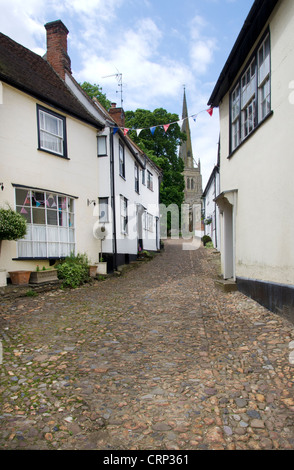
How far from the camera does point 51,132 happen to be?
10578 millimetres

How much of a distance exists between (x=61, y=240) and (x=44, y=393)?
765 centimetres

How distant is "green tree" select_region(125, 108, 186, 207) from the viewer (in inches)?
1272

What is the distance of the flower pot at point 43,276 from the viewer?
8.84m

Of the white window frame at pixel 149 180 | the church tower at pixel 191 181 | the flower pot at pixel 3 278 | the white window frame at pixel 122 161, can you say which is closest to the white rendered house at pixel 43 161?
the flower pot at pixel 3 278

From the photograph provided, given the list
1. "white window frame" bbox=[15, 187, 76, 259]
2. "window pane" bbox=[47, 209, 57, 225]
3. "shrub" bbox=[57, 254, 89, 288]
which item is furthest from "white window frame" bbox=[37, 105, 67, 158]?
"shrub" bbox=[57, 254, 89, 288]

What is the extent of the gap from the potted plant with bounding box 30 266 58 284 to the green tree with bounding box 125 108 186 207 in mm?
24356

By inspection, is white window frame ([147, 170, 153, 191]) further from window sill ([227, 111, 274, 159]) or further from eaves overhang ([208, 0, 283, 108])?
window sill ([227, 111, 274, 159])

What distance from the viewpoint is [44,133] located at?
33.6ft

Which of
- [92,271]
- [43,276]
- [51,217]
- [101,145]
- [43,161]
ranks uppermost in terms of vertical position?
[101,145]

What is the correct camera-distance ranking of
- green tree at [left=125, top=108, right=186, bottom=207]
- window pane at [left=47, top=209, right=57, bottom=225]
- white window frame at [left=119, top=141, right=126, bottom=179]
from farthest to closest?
green tree at [left=125, top=108, right=186, bottom=207], white window frame at [left=119, top=141, right=126, bottom=179], window pane at [left=47, top=209, right=57, bottom=225]

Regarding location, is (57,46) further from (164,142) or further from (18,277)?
(164,142)

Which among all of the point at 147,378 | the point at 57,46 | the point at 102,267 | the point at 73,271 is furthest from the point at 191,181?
the point at 147,378

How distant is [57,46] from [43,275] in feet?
35.3
